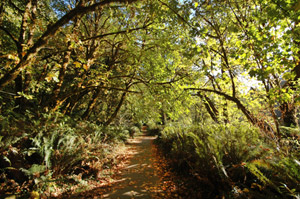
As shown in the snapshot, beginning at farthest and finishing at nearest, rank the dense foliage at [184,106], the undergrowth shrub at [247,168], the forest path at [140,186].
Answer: the forest path at [140,186] < the dense foliage at [184,106] < the undergrowth shrub at [247,168]

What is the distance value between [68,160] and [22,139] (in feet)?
4.80

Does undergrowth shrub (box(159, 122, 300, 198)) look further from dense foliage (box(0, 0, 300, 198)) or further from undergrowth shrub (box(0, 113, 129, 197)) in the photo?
undergrowth shrub (box(0, 113, 129, 197))

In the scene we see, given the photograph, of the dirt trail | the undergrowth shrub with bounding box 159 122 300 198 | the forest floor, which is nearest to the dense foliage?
the undergrowth shrub with bounding box 159 122 300 198

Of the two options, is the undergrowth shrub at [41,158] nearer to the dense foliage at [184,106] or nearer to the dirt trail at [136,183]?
the dense foliage at [184,106]

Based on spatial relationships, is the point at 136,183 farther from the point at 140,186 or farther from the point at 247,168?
the point at 247,168

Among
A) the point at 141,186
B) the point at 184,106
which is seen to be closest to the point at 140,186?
the point at 141,186

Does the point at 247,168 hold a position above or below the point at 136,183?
above

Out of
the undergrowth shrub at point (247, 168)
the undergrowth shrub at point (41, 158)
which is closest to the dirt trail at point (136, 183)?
the undergrowth shrub at point (41, 158)

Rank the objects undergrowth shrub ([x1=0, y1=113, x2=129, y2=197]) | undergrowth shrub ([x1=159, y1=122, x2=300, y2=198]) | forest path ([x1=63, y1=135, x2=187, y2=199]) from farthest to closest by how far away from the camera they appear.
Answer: forest path ([x1=63, y1=135, x2=187, y2=199]), undergrowth shrub ([x1=0, y1=113, x2=129, y2=197]), undergrowth shrub ([x1=159, y1=122, x2=300, y2=198])

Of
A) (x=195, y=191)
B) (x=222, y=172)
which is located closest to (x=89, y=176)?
(x=195, y=191)

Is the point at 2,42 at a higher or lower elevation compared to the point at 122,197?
higher

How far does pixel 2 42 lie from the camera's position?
5293mm

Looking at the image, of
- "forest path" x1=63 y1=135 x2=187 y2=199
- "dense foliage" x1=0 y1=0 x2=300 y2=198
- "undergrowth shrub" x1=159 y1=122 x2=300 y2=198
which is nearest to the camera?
"undergrowth shrub" x1=159 y1=122 x2=300 y2=198

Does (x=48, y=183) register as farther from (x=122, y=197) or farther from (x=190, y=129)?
(x=190, y=129)
